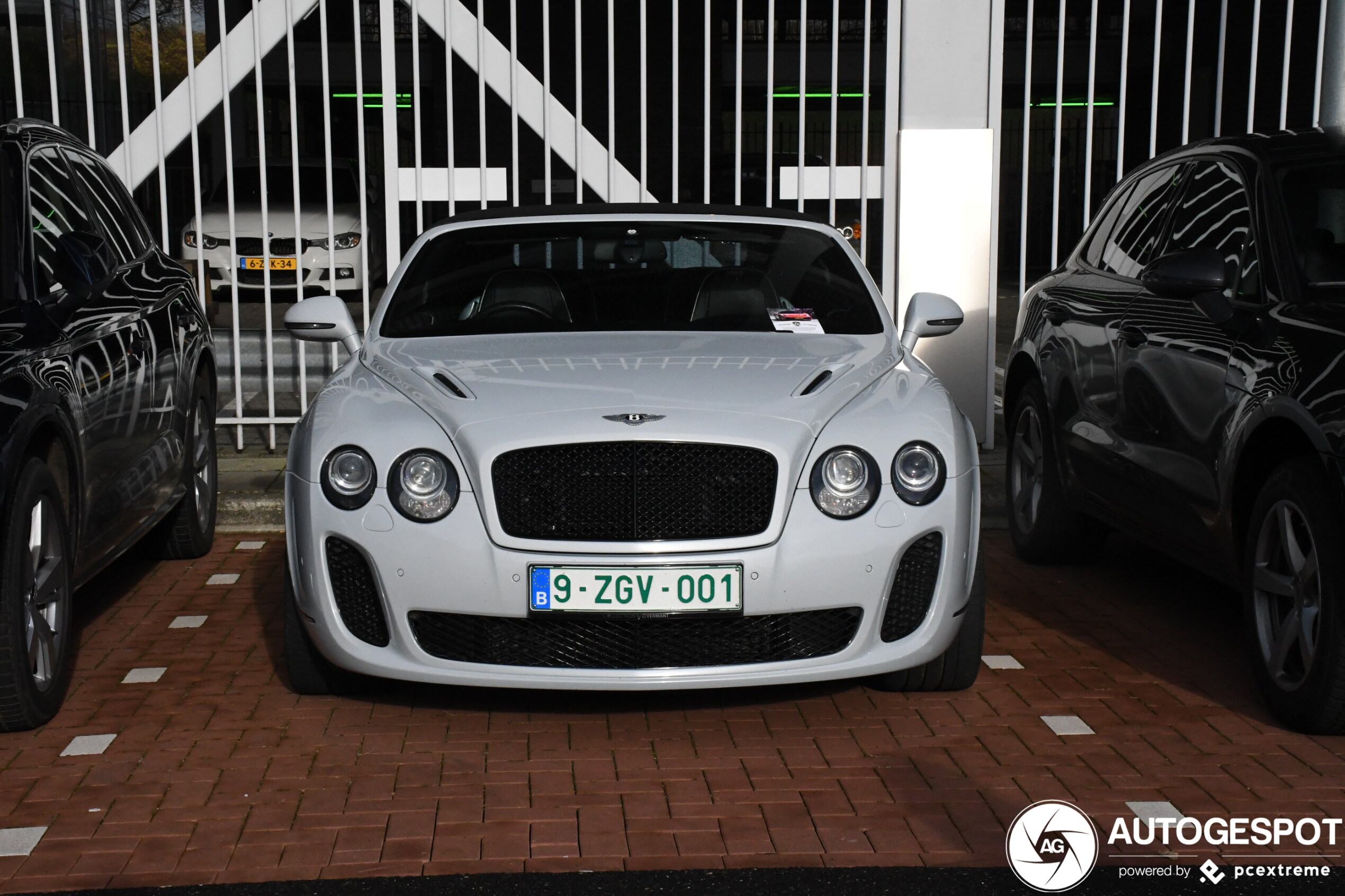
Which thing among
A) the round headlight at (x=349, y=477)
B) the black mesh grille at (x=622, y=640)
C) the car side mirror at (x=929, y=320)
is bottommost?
the black mesh grille at (x=622, y=640)

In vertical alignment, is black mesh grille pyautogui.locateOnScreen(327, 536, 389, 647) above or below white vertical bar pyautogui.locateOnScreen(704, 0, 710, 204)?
below

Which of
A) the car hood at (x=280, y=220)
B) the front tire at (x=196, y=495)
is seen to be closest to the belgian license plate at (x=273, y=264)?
the car hood at (x=280, y=220)

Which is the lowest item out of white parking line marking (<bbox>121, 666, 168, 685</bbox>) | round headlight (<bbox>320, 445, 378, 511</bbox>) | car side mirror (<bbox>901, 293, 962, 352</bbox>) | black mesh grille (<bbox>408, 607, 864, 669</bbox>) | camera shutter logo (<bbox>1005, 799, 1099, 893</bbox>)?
white parking line marking (<bbox>121, 666, 168, 685</bbox>)

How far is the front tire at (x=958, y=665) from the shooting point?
4441 millimetres

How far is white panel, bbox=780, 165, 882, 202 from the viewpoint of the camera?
8547 mm

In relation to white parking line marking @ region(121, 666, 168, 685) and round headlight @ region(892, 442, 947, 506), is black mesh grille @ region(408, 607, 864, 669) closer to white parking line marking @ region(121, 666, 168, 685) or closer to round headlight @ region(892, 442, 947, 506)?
round headlight @ region(892, 442, 947, 506)

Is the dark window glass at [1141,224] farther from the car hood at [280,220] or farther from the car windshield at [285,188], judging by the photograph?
the car windshield at [285,188]

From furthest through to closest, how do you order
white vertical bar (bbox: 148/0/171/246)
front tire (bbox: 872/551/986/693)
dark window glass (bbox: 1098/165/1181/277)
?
white vertical bar (bbox: 148/0/171/246) < dark window glass (bbox: 1098/165/1181/277) < front tire (bbox: 872/551/986/693)

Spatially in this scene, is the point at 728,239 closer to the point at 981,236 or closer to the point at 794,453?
the point at 794,453

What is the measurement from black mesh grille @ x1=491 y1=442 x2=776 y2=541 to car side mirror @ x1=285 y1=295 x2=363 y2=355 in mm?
1368

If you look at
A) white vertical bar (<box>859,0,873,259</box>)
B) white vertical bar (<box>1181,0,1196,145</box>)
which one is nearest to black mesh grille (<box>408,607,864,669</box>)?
white vertical bar (<box>859,0,873,259</box>)

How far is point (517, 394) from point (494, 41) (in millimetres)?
5014

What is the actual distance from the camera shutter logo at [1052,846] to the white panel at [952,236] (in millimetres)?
5077

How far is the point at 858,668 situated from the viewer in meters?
4.14
